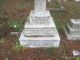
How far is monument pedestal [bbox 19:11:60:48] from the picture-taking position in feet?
22.2

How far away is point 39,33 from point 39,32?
3cm

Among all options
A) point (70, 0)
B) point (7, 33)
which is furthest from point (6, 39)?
point (70, 0)

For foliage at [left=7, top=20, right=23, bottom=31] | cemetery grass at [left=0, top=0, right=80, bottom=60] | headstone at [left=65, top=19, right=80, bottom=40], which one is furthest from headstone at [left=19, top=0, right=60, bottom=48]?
foliage at [left=7, top=20, right=23, bottom=31]

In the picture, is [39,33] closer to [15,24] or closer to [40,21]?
[40,21]

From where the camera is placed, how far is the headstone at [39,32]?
6.77 meters

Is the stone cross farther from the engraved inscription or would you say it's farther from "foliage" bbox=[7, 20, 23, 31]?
"foliage" bbox=[7, 20, 23, 31]

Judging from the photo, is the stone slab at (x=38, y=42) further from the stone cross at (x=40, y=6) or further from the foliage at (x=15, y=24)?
the foliage at (x=15, y=24)

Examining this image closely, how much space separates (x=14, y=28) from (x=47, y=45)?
1791mm

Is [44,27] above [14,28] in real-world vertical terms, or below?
above

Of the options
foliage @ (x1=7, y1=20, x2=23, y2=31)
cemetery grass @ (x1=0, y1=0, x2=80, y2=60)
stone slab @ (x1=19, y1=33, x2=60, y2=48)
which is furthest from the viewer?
foliage @ (x1=7, y1=20, x2=23, y2=31)

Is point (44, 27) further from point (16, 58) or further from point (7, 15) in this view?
point (7, 15)

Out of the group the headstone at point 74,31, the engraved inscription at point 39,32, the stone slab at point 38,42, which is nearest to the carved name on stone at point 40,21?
the engraved inscription at point 39,32

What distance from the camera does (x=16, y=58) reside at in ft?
20.8

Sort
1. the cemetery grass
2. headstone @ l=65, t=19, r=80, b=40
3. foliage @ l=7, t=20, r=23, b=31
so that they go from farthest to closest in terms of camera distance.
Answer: foliage @ l=7, t=20, r=23, b=31 → headstone @ l=65, t=19, r=80, b=40 → the cemetery grass
